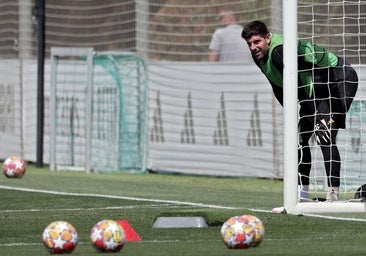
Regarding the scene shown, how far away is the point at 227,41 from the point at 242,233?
10.4 meters

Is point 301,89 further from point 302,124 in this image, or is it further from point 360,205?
point 360,205

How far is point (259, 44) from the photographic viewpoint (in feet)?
38.0

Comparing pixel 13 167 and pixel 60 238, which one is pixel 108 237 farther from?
pixel 13 167

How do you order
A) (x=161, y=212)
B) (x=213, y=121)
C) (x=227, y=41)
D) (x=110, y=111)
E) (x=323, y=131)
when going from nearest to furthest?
(x=161, y=212) → (x=323, y=131) → (x=213, y=121) → (x=227, y=41) → (x=110, y=111)

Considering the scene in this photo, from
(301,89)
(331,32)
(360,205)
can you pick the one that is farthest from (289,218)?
(331,32)

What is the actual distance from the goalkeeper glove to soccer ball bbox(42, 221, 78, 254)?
4.32m

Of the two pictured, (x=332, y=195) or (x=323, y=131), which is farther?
(x=323, y=131)

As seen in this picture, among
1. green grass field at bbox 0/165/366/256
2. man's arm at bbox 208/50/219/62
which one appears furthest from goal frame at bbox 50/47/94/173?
man's arm at bbox 208/50/219/62

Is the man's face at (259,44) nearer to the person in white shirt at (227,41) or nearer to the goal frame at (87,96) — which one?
the person in white shirt at (227,41)

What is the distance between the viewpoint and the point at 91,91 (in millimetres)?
19094

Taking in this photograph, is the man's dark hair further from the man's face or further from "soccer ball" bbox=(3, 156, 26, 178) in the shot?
"soccer ball" bbox=(3, 156, 26, 178)

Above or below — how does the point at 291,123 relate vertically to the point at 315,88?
below

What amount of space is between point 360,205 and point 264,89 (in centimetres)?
627

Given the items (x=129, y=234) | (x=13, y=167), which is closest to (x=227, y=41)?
(x=13, y=167)
